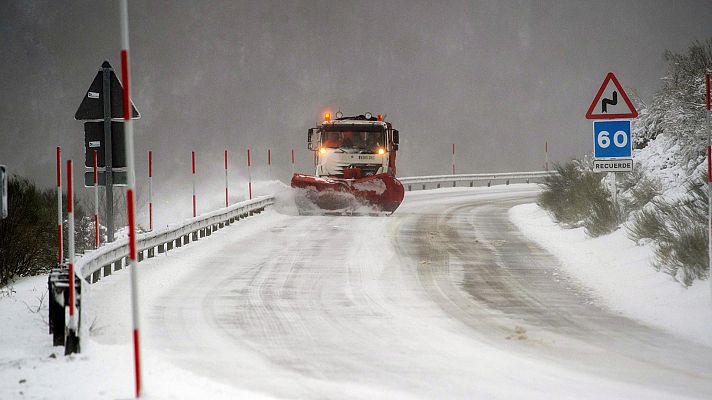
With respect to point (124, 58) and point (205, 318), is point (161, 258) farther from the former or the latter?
point (124, 58)

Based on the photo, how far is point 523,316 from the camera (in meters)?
10.5

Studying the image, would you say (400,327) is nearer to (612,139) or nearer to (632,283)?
(632,283)

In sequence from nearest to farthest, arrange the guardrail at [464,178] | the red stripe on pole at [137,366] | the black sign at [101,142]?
the red stripe on pole at [137,366]
the black sign at [101,142]
the guardrail at [464,178]

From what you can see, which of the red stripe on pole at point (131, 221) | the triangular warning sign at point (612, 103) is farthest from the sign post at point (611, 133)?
the red stripe on pole at point (131, 221)

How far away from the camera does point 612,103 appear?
1578 cm

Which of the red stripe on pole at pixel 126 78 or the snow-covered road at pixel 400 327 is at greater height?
the red stripe on pole at pixel 126 78

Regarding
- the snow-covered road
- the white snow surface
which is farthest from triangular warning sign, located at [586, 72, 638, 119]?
the snow-covered road

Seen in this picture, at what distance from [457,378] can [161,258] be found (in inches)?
380

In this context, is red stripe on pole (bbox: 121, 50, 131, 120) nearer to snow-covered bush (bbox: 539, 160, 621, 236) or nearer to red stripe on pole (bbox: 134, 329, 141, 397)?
red stripe on pole (bbox: 134, 329, 141, 397)

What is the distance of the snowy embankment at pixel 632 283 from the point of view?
32.8ft

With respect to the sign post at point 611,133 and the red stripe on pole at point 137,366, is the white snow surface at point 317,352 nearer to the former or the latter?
the red stripe on pole at point 137,366

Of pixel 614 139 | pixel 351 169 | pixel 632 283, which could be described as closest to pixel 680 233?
pixel 632 283

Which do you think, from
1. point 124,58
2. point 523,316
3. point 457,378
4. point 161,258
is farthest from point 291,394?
point 161,258

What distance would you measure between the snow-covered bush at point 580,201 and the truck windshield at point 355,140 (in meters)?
4.37
